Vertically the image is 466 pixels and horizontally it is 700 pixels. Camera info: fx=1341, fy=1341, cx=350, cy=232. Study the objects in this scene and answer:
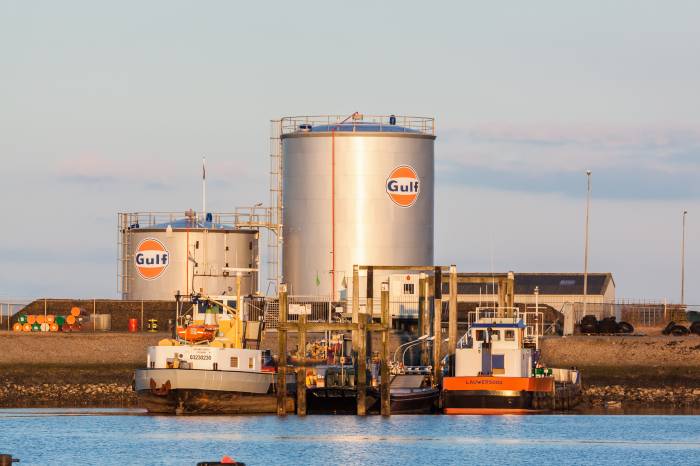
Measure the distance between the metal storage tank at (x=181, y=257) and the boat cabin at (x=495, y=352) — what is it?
19.9 metres

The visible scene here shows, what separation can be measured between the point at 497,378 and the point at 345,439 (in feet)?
30.5

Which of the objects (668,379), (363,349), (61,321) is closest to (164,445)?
(363,349)

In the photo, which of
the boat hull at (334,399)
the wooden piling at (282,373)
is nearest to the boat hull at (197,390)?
the wooden piling at (282,373)

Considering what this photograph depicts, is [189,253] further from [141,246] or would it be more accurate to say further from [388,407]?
[388,407]

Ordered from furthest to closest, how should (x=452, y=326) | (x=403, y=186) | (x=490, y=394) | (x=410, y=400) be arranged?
1. (x=403, y=186)
2. (x=452, y=326)
3. (x=410, y=400)
4. (x=490, y=394)

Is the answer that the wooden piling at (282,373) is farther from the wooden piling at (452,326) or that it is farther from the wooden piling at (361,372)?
the wooden piling at (452,326)

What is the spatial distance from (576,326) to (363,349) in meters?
24.2

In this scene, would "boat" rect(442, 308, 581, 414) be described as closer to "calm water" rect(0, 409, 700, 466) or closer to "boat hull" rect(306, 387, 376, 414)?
"calm water" rect(0, 409, 700, 466)

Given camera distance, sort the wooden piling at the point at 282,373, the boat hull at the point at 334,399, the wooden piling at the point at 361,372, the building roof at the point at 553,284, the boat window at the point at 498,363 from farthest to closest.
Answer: the building roof at the point at 553,284, the boat window at the point at 498,363, the boat hull at the point at 334,399, the wooden piling at the point at 282,373, the wooden piling at the point at 361,372

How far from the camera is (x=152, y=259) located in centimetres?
7544

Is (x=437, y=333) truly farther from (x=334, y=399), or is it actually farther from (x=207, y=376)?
(x=207, y=376)

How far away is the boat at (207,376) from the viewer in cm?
5325

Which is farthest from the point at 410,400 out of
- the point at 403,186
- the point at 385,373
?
the point at 403,186

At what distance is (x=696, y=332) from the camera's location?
7219cm
